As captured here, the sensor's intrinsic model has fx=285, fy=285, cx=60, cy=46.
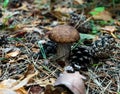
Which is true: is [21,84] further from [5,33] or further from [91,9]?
[91,9]

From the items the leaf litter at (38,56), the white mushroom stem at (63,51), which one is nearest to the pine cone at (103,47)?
the leaf litter at (38,56)

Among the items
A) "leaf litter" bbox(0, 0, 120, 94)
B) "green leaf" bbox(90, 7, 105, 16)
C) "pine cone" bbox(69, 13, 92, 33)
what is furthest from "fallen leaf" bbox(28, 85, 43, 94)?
"green leaf" bbox(90, 7, 105, 16)

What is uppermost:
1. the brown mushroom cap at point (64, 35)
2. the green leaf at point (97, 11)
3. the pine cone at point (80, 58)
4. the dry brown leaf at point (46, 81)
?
the brown mushroom cap at point (64, 35)

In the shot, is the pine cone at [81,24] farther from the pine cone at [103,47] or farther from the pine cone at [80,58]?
the pine cone at [80,58]

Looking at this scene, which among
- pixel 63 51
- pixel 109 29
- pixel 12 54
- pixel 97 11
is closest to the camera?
pixel 63 51

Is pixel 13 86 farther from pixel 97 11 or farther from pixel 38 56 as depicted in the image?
pixel 97 11

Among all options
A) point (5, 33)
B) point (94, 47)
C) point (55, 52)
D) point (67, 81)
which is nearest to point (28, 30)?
point (5, 33)

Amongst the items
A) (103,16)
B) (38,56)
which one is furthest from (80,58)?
(103,16)
